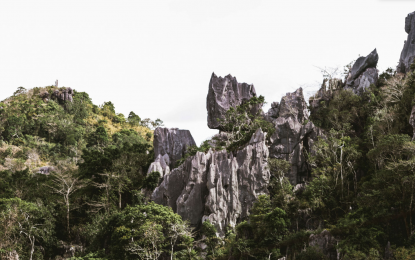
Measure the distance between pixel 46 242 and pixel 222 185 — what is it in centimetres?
1307

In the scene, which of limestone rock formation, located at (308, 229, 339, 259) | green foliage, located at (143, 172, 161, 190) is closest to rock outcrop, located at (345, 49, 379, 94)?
limestone rock formation, located at (308, 229, 339, 259)

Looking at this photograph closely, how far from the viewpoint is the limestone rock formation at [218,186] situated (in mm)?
24266

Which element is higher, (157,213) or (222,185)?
(222,185)

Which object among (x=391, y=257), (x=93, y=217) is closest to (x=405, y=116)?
(x=391, y=257)

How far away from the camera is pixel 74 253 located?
23.2 metres

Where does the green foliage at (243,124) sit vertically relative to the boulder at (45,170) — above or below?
above

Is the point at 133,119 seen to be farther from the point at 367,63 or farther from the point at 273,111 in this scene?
the point at 367,63

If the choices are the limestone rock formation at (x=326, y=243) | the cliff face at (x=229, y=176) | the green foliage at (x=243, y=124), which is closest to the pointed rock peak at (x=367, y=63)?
the cliff face at (x=229, y=176)

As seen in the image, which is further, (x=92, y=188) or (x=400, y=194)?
(x=92, y=188)

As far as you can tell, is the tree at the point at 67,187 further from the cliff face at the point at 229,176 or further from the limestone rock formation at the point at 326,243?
the limestone rock formation at the point at 326,243

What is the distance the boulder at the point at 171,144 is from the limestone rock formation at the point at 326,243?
16.4 m

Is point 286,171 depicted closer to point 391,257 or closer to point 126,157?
point 391,257

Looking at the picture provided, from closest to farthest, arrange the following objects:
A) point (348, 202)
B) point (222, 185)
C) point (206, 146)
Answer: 1. point (348, 202)
2. point (222, 185)
3. point (206, 146)

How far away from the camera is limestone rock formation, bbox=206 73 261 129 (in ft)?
123
